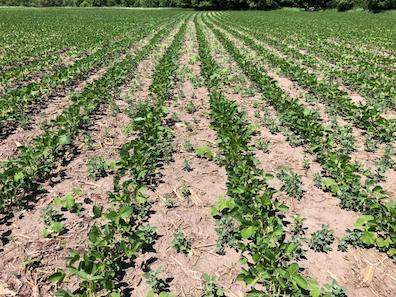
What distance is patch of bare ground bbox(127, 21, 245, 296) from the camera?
4.10 metres

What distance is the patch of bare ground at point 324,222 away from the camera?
4.06 meters

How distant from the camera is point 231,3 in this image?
95.9 metres

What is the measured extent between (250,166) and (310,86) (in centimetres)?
A: 669

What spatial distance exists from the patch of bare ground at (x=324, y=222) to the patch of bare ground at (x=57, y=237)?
2.76 metres

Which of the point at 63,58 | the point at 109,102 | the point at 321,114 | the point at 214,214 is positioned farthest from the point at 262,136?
the point at 63,58

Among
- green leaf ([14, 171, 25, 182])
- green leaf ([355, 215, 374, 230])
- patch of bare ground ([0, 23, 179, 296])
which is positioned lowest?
patch of bare ground ([0, 23, 179, 296])

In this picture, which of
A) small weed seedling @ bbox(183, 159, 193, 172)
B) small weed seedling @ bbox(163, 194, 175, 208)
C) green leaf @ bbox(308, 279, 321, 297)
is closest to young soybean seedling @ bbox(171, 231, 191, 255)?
small weed seedling @ bbox(163, 194, 175, 208)

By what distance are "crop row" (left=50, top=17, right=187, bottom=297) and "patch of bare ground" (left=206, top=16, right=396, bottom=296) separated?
6.50ft

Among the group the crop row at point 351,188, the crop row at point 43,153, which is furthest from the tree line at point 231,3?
the crop row at point 43,153

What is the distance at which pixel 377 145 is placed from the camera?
7488mm

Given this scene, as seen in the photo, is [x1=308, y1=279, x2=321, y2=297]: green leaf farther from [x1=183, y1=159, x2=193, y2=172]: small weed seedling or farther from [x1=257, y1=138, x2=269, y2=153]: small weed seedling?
[x1=257, y1=138, x2=269, y2=153]: small weed seedling

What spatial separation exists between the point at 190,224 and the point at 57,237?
5.78 ft

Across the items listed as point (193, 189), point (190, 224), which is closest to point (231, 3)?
point (193, 189)

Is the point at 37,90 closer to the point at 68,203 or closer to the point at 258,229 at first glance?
the point at 68,203
